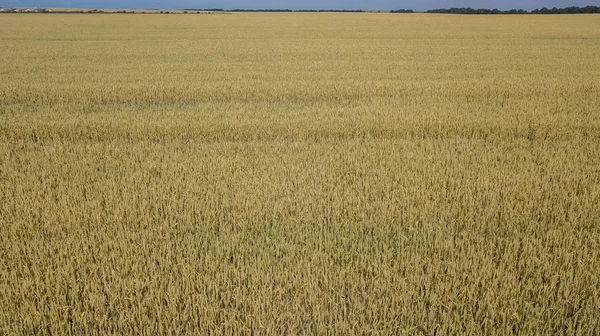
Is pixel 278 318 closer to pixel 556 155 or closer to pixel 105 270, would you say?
pixel 105 270

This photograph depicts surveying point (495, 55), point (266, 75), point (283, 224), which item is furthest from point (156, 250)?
point (495, 55)

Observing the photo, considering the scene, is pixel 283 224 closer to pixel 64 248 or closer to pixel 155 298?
pixel 155 298

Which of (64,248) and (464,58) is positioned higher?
(464,58)

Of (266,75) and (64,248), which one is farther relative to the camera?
(266,75)

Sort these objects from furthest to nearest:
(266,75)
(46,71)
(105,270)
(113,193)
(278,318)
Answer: (46,71)
(266,75)
(113,193)
(105,270)
(278,318)

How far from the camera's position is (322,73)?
16.1 meters

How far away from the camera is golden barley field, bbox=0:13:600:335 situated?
3131 millimetres

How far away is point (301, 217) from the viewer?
469cm

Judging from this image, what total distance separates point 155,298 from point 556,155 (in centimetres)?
587

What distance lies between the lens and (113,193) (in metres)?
5.35

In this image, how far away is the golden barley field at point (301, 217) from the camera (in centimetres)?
313

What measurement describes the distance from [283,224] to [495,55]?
834 inches

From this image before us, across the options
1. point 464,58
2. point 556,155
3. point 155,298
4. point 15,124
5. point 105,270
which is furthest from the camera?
point 464,58

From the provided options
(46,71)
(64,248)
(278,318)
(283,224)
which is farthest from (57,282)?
(46,71)
